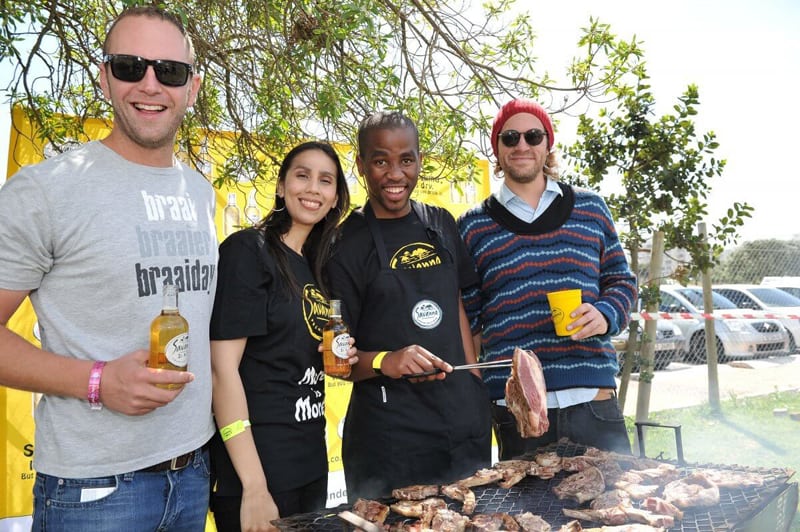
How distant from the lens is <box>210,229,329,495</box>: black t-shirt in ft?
8.46

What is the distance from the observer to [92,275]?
2086 millimetres

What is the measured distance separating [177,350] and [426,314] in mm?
1409

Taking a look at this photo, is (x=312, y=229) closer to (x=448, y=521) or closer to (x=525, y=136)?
(x=525, y=136)

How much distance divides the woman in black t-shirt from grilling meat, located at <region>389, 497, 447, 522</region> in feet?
1.51

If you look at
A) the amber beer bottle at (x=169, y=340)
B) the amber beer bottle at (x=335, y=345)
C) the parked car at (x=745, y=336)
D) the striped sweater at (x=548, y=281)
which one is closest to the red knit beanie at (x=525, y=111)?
the striped sweater at (x=548, y=281)

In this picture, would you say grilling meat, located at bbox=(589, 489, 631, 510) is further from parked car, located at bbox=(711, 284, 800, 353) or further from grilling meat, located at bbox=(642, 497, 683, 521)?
parked car, located at bbox=(711, 284, 800, 353)

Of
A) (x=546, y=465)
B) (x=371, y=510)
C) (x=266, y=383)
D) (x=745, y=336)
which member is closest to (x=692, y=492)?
(x=546, y=465)

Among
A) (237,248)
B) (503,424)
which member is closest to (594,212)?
(503,424)

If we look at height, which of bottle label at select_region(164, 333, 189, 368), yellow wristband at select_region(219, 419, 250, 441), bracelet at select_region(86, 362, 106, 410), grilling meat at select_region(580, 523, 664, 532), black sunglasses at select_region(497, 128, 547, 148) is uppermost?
black sunglasses at select_region(497, 128, 547, 148)

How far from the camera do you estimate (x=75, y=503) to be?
206 cm

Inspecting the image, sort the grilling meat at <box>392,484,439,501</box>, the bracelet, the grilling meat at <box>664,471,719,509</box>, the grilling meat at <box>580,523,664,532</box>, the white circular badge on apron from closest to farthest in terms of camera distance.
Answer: the bracelet < the grilling meat at <box>580,523,664,532</box> < the grilling meat at <box>664,471,719,509</box> < the grilling meat at <box>392,484,439,501</box> < the white circular badge on apron

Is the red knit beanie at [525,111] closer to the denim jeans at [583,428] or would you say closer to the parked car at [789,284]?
the denim jeans at [583,428]

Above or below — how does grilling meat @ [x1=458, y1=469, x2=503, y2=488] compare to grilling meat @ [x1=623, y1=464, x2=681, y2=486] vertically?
above

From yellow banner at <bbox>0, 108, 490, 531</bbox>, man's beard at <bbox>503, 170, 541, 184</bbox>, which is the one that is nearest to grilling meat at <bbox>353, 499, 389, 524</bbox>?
man's beard at <bbox>503, 170, 541, 184</bbox>
